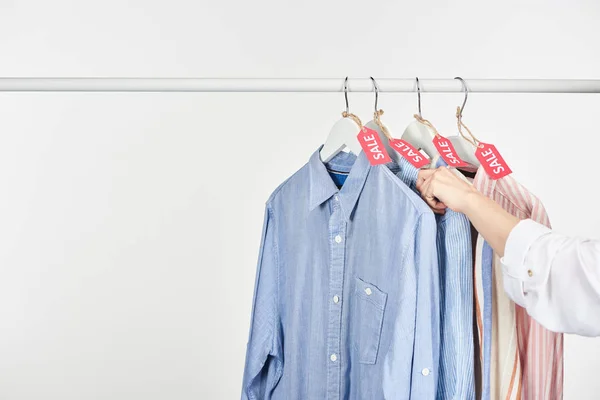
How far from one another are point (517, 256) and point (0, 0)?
2191mm

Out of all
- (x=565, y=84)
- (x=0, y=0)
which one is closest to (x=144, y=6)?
(x=0, y=0)

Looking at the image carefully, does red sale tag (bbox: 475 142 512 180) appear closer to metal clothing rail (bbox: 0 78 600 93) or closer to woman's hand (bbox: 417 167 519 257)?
woman's hand (bbox: 417 167 519 257)

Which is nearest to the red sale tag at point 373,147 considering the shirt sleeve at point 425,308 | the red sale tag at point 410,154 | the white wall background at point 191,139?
the red sale tag at point 410,154

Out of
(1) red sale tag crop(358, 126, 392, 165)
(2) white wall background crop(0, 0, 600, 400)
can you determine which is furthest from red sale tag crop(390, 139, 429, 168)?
(2) white wall background crop(0, 0, 600, 400)

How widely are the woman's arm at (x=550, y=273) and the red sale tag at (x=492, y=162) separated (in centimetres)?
12

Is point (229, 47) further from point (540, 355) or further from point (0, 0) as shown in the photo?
point (540, 355)

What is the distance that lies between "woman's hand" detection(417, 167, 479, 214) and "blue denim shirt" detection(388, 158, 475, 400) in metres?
0.04

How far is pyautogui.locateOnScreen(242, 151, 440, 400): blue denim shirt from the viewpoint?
1.25m

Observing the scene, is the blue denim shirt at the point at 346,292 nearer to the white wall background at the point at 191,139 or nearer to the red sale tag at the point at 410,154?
the red sale tag at the point at 410,154

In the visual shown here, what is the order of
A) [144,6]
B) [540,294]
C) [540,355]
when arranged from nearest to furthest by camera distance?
[540,294], [540,355], [144,6]

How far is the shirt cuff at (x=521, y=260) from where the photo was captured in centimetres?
109

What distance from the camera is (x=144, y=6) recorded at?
244cm

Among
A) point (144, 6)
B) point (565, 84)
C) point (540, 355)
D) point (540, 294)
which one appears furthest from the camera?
point (144, 6)

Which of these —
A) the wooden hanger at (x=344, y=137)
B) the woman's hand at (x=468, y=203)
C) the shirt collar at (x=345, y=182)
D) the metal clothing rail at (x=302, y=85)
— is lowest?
the woman's hand at (x=468, y=203)
